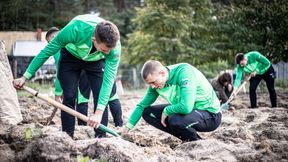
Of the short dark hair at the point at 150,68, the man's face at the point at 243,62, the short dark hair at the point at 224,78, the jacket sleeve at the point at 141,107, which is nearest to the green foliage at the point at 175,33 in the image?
the short dark hair at the point at 224,78

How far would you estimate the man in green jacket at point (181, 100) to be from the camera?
418 centimetres

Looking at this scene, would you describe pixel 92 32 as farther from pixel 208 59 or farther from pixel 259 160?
pixel 208 59

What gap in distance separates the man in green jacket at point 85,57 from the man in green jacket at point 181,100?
414 mm

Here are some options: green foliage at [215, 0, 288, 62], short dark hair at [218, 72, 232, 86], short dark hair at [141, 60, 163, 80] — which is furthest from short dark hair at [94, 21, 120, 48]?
green foliage at [215, 0, 288, 62]

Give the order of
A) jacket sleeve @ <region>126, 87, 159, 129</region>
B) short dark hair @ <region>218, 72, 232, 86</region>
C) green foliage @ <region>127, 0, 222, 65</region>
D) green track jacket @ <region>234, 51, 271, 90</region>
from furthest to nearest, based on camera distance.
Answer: green foliage @ <region>127, 0, 222, 65</region> → short dark hair @ <region>218, 72, 232, 86</region> → green track jacket @ <region>234, 51, 271, 90</region> → jacket sleeve @ <region>126, 87, 159, 129</region>

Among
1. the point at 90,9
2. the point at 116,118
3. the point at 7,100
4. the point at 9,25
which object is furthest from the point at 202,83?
the point at 90,9

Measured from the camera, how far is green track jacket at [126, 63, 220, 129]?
4.18 meters

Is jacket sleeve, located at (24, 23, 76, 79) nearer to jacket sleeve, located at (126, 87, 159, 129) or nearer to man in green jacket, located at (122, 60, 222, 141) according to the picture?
man in green jacket, located at (122, 60, 222, 141)

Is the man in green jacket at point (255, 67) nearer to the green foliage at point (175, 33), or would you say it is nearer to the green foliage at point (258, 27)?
the green foliage at point (258, 27)

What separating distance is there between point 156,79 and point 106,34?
0.78 metres

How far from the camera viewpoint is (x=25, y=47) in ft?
74.8

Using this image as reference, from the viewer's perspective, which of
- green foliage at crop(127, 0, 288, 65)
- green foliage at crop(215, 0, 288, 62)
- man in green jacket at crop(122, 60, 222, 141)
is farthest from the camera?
green foliage at crop(127, 0, 288, 65)

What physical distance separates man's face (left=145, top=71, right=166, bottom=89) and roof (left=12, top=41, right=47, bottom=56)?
62.0 ft

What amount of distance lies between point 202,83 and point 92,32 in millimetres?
1317
